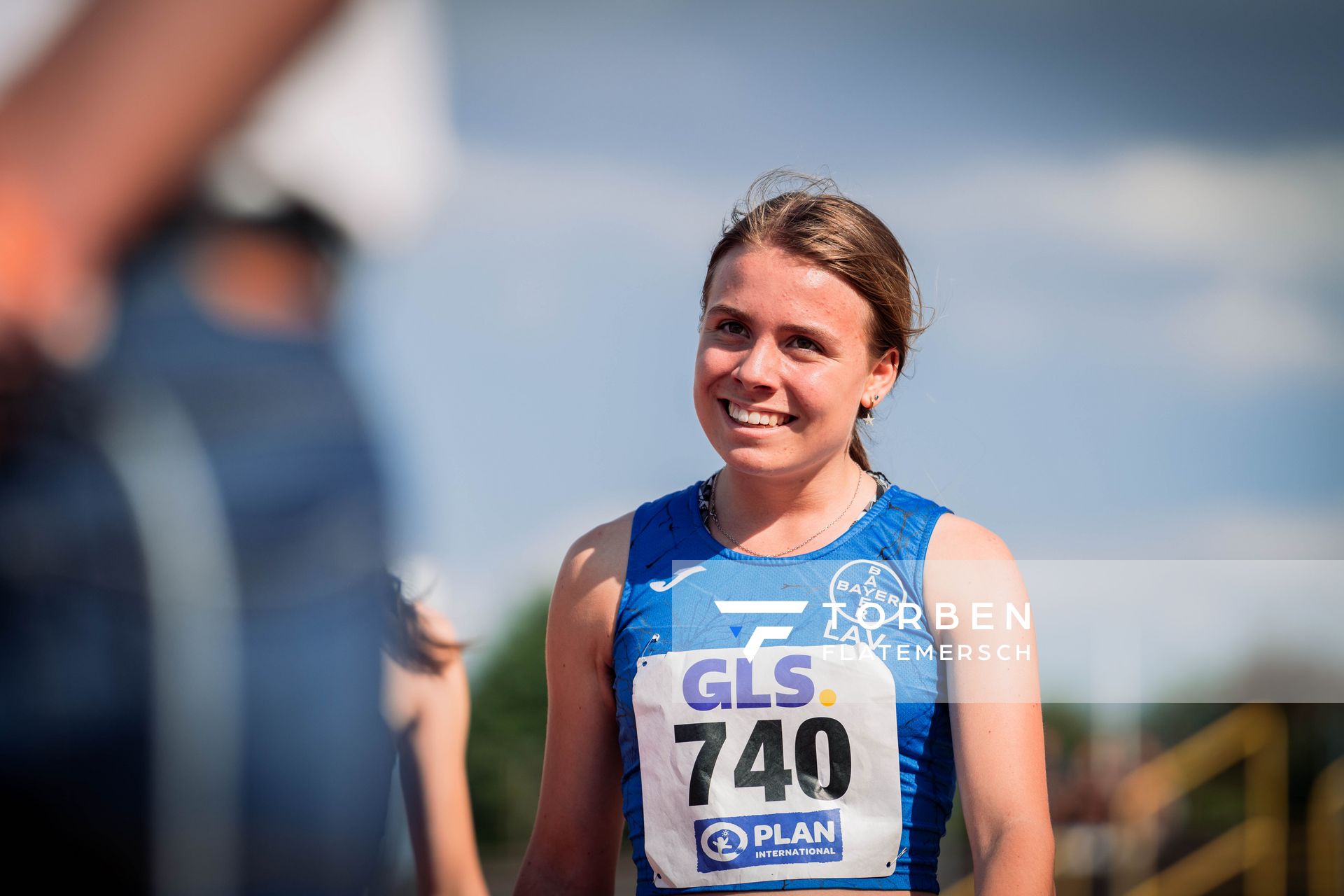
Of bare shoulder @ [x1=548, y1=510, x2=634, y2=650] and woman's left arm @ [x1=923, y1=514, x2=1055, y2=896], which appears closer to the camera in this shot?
woman's left arm @ [x1=923, y1=514, x2=1055, y2=896]

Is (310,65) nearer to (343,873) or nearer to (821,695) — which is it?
(343,873)

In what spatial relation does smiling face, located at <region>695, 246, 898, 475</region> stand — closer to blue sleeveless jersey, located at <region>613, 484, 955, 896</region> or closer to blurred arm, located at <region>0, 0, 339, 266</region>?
blue sleeveless jersey, located at <region>613, 484, 955, 896</region>

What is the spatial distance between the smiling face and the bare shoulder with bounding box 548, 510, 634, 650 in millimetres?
215

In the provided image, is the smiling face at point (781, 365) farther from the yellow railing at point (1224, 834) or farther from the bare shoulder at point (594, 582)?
the yellow railing at point (1224, 834)

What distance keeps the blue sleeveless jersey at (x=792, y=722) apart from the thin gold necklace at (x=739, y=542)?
0.02 meters

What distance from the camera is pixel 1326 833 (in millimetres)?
3088

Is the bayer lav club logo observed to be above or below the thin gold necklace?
below

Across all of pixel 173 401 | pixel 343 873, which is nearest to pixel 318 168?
pixel 173 401

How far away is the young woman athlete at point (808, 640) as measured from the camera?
1.47 meters

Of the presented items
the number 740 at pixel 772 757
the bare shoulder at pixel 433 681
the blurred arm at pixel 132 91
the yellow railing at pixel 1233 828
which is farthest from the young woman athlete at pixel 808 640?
the yellow railing at pixel 1233 828

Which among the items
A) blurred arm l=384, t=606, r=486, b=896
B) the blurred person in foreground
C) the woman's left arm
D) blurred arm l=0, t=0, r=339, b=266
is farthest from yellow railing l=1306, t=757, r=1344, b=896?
blurred arm l=0, t=0, r=339, b=266

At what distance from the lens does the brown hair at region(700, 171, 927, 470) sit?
1.53m

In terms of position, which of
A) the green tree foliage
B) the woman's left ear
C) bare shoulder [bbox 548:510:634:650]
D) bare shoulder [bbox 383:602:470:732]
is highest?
the woman's left ear

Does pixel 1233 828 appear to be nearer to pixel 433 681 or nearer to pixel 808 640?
pixel 808 640
